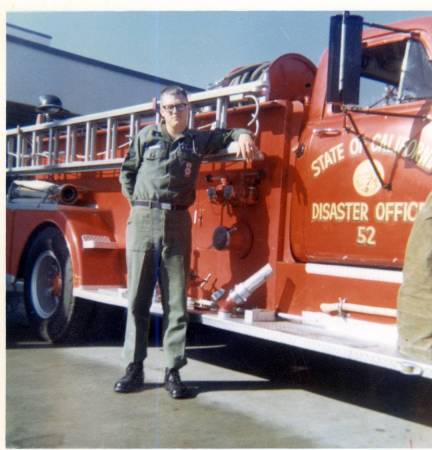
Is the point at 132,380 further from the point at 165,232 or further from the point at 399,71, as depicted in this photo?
the point at 399,71

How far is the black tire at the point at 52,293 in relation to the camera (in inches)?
223

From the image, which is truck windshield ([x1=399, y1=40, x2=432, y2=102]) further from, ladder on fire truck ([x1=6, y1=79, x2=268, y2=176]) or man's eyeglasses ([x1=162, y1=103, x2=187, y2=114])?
man's eyeglasses ([x1=162, y1=103, x2=187, y2=114])

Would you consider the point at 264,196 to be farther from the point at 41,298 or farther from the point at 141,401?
the point at 41,298

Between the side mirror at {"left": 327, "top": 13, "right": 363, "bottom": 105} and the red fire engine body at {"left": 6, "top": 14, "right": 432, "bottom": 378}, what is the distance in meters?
0.04

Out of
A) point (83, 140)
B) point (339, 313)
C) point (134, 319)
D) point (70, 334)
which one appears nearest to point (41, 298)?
point (70, 334)

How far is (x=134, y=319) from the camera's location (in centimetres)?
434

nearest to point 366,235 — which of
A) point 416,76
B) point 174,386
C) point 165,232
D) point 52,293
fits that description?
point 416,76

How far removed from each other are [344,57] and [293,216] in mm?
1238

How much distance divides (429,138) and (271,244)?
1.29 meters

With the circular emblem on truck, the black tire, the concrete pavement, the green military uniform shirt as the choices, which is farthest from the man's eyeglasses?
the black tire

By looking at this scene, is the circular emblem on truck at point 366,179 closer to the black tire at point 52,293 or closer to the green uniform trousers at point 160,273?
the green uniform trousers at point 160,273

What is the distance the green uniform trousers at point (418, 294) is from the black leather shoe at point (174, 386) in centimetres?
132

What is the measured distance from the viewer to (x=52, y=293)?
5.96 metres

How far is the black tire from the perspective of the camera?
566cm
